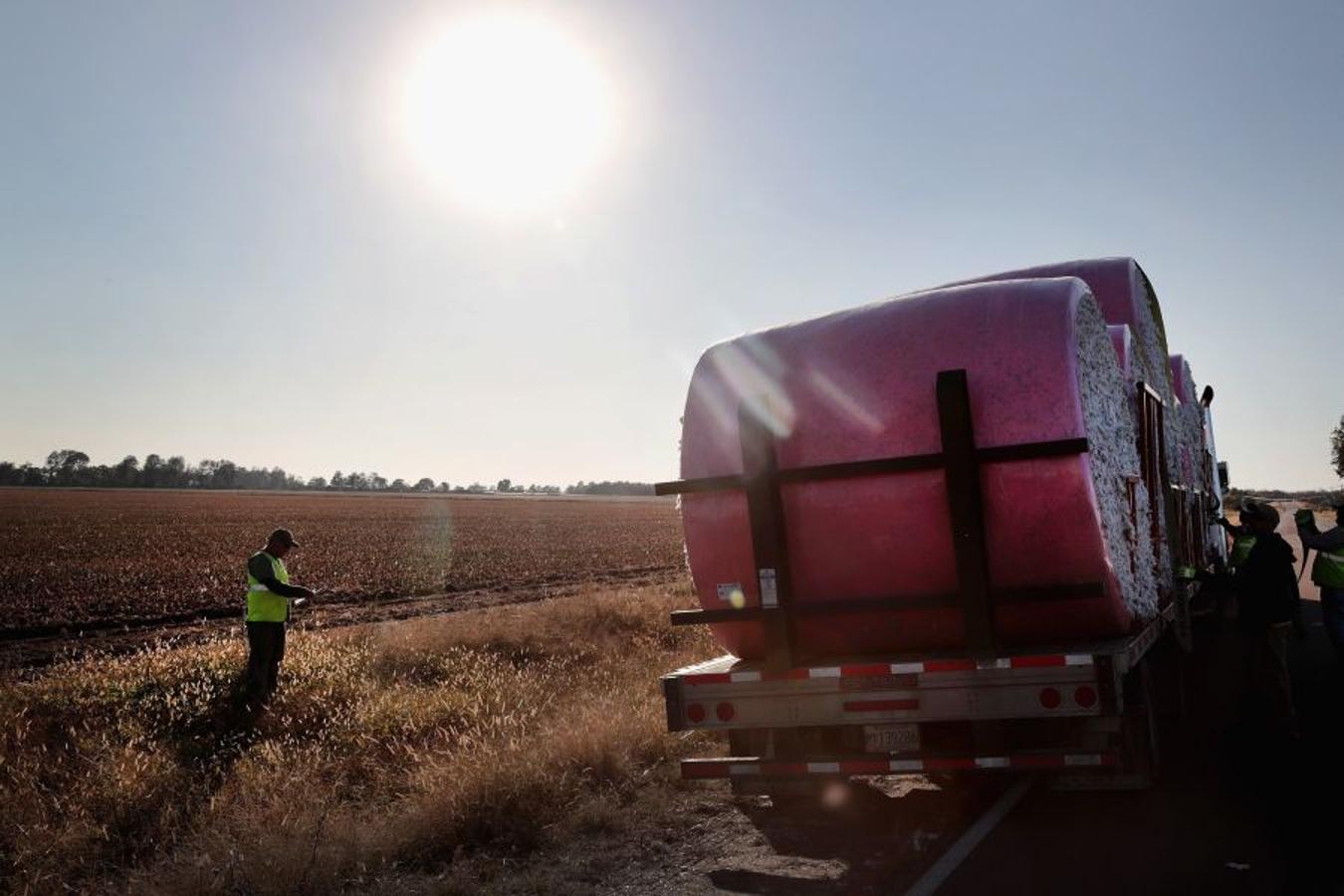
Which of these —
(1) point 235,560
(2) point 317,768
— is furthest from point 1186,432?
(1) point 235,560

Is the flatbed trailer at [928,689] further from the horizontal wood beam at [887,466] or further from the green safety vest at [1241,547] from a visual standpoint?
the green safety vest at [1241,547]

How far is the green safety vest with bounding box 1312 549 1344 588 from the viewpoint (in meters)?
8.79

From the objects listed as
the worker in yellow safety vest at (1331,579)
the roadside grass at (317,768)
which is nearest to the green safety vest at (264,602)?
the roadside grass at (317,768)

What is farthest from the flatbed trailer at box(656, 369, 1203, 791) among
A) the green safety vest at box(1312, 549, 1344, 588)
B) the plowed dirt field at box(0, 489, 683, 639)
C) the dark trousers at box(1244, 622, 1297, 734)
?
the plowed dirt field at box(0, 489, 683, 639)

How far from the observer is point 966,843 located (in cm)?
Result: 522

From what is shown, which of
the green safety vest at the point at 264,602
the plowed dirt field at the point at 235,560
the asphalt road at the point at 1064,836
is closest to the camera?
the asphalt road at the point at 1064,836

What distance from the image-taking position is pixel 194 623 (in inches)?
850

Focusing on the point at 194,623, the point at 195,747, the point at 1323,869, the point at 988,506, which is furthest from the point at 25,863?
the point at 194,623

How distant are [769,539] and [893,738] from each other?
3.96 ft

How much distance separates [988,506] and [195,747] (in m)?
6.54

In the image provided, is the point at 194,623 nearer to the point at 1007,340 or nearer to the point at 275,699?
the point at 275,699

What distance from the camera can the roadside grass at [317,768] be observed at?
18.2ft

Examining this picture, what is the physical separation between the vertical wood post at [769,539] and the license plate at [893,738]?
56 cm

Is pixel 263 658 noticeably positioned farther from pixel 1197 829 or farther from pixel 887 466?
pixel 1197 829
